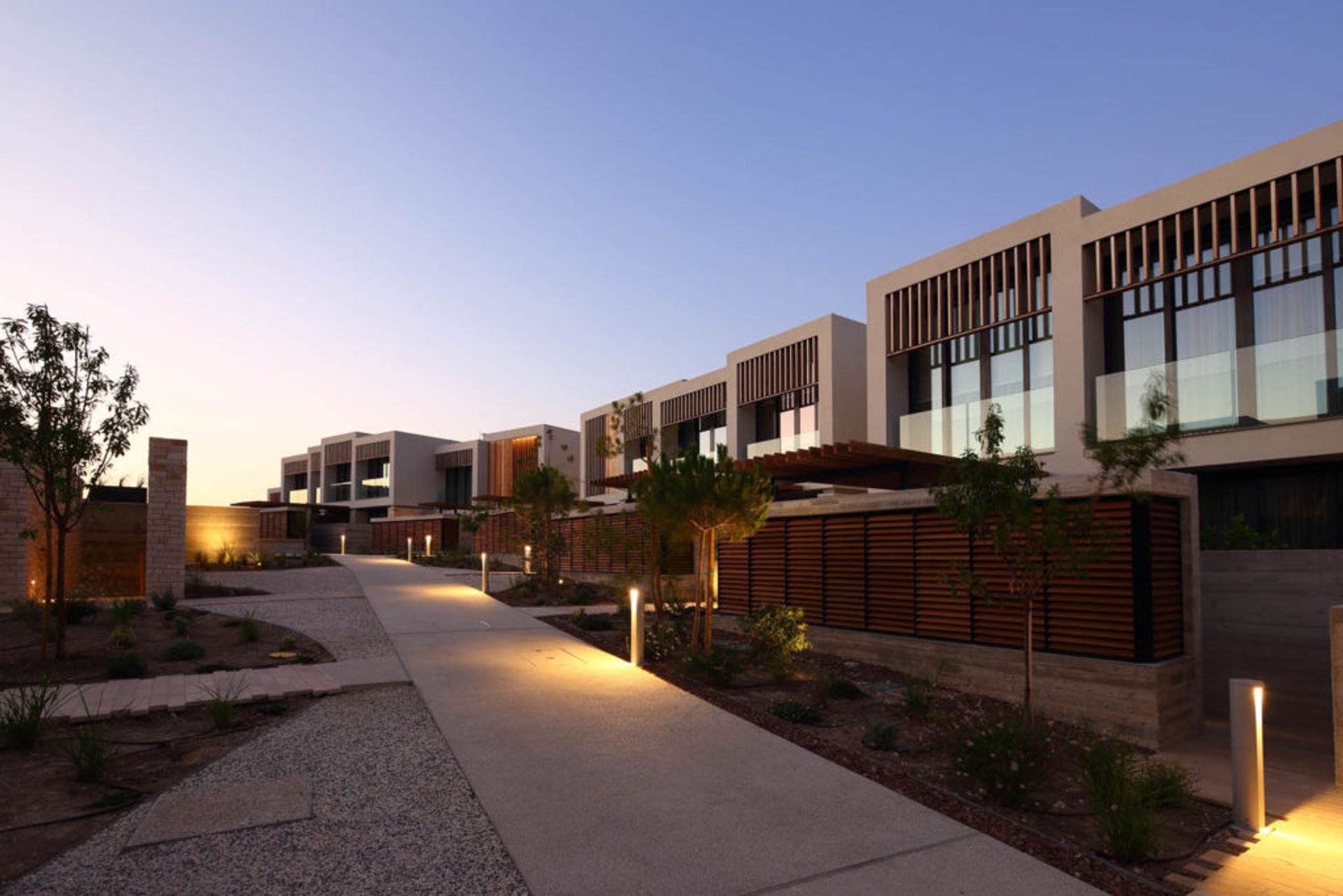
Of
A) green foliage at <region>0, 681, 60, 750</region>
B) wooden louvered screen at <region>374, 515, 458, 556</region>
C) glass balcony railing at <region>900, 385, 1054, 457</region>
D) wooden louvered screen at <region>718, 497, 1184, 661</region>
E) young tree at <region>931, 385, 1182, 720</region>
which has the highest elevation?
glass balcony railing at <region>900, 385, 1054, 457</region>

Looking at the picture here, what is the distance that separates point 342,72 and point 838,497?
11975 millimetres

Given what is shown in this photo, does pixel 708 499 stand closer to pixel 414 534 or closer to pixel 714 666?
pixel 714 666

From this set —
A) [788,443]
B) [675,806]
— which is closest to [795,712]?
[675,806]

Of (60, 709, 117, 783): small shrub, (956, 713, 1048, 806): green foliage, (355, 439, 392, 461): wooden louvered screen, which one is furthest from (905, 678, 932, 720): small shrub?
(355, 439, 392, 461): wooden louvered screen

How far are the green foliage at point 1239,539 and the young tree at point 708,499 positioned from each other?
22.0ft

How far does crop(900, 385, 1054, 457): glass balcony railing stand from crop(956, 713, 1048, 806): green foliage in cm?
903

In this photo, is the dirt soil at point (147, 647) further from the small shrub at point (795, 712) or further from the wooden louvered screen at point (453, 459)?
the wooden louvered screen at point (453, 459)

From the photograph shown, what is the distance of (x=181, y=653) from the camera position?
1088 centimetres

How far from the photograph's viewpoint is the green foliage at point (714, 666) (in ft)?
32.2

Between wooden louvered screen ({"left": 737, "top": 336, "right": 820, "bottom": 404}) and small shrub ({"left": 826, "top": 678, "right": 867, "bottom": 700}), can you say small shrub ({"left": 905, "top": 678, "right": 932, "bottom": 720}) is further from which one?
wooden louvered screen ({"left": 737, "top": 336, "right": 820, "bottom": 404})

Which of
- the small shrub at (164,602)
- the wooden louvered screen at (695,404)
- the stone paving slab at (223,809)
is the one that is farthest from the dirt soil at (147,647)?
the wooden louvered screen at (695,404)

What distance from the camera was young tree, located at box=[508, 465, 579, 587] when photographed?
21875mm

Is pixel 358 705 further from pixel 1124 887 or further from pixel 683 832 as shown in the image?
pixel 1124 887

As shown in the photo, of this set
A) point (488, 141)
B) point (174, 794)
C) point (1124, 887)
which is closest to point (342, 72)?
point (488, 141)
